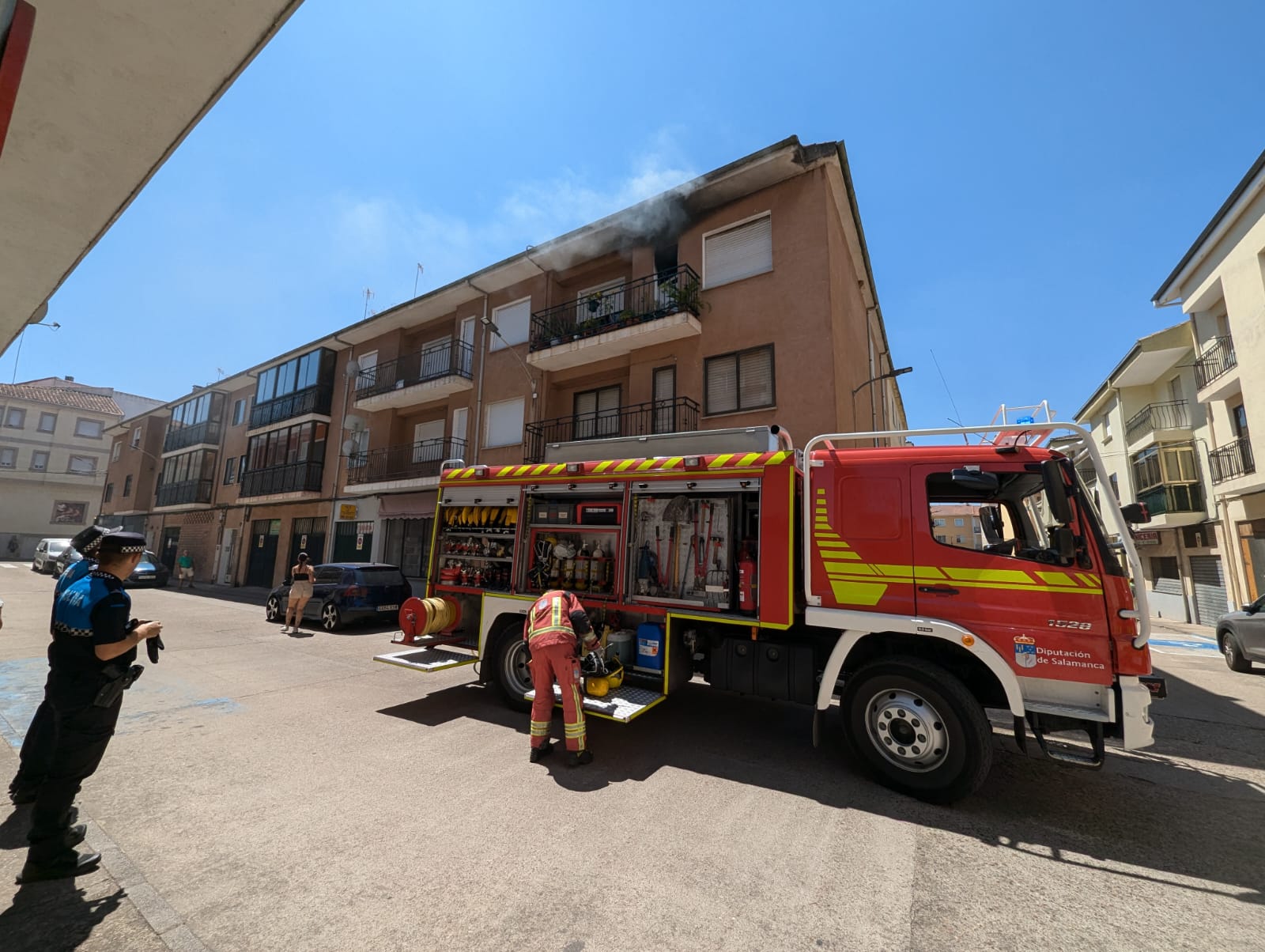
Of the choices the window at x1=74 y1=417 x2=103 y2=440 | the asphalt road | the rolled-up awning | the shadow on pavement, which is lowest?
the shadow on pavement

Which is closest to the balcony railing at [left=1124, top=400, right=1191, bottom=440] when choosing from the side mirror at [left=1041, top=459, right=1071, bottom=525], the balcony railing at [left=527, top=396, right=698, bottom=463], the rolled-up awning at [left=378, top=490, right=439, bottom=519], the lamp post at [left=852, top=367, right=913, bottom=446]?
the lamp post at [left=852, top=367, right=913, bottom=446]

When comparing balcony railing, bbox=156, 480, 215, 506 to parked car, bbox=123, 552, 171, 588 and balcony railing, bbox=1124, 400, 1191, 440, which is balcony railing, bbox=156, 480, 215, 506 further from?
balcony railing, bbox=1124, 400, 1191, 440

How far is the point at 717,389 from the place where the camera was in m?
12.2

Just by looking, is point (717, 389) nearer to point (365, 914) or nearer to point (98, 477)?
point (365, 914)

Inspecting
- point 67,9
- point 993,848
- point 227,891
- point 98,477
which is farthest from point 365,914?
point 98,477

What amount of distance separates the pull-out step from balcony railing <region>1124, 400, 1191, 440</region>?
2418 cm

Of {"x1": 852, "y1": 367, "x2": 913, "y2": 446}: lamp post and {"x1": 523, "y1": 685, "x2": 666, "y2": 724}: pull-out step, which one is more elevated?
{"x1": 852, "y1": 367, "x2": 913, "y2": 446}: lamp post

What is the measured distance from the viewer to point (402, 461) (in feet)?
61.6

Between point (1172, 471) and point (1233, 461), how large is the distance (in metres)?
3.52

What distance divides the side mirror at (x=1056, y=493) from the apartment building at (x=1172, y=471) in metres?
16.6

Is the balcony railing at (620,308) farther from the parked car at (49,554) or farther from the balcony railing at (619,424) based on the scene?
the parked car at (49,554)

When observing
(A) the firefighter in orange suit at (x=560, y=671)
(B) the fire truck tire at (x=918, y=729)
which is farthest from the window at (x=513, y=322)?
(B) the fire truck tire at (x=918, y=729)

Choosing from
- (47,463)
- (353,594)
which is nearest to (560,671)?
(353,594)

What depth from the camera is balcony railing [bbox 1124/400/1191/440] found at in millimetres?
19562
